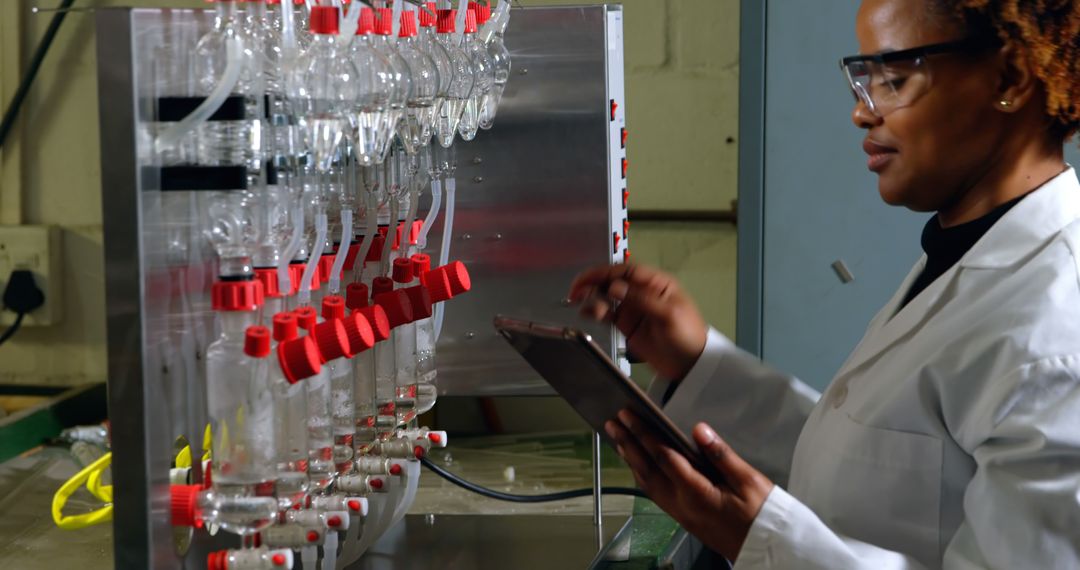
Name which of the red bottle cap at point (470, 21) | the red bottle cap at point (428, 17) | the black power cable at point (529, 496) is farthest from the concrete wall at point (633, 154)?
the red bottle cap at point (428, 17)

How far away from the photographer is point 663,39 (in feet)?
8.64

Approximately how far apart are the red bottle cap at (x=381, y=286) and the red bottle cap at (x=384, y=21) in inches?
10.8

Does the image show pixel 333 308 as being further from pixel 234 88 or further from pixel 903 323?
pixel 903 323

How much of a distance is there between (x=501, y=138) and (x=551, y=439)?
90cm

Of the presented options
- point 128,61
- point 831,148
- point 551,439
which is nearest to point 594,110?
point 831,148

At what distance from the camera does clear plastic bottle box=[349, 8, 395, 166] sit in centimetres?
106

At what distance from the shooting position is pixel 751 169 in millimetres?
1898

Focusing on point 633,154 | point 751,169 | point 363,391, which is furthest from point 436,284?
point 633,154

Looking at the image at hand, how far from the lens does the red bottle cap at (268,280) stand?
101cm

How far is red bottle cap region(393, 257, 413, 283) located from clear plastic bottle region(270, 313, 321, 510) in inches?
10.7

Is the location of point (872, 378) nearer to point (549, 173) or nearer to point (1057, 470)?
point (1057, 470)

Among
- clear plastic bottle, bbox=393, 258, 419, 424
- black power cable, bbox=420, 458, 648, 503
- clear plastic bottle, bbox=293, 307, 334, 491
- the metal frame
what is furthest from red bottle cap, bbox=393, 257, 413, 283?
the metal frame

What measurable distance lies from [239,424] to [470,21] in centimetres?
57

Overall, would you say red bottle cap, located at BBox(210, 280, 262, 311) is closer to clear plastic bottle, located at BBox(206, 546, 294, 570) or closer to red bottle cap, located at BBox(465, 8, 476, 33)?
clear plastic bottle, located at BBox(206, 546, 294, 570)
